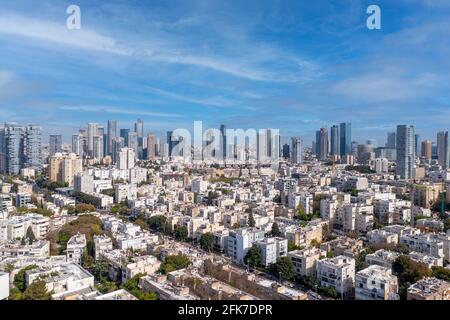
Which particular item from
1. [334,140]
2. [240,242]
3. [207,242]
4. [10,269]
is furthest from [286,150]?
[10,269]

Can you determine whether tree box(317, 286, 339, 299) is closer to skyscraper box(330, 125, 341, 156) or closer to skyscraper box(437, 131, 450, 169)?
skyscraper box(330, 125, 341, 156)

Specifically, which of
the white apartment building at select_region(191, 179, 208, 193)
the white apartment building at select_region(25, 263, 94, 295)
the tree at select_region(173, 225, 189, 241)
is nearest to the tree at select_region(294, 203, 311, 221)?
the tree at select_region(173, 225, 189, 241)

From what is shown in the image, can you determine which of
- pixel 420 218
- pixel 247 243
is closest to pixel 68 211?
pixel 247 243

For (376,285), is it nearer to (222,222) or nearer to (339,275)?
(339,275)

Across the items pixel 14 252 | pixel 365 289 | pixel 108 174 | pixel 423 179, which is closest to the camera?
pixel 365 289

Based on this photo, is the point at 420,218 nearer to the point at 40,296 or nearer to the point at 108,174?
the point at 40,296

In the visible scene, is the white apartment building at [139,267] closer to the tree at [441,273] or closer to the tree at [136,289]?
the tree at [136,289]

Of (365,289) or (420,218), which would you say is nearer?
(365,289)
